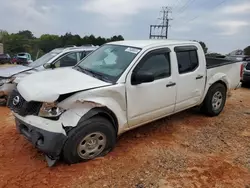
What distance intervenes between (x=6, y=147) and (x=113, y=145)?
1.80 metres

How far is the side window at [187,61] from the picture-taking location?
4977 mm

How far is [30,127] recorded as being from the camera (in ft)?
11.8

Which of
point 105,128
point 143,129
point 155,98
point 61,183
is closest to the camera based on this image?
point 61,183

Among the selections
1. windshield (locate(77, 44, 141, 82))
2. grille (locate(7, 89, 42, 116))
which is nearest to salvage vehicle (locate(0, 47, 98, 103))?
windshield (locate(77, 44, 141, 82))

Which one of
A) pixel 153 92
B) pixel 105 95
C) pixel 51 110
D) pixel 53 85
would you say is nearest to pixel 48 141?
pixel 51 110

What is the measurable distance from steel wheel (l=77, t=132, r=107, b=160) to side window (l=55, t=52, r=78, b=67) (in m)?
4.12

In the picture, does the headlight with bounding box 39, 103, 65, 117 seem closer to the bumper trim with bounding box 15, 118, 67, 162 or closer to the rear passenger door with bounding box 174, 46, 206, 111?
the bumper trim with bounding box 15, 118, 67, 162

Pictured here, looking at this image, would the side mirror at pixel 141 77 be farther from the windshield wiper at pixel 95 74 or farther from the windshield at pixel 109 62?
the windshield wiper at pixel 95 74

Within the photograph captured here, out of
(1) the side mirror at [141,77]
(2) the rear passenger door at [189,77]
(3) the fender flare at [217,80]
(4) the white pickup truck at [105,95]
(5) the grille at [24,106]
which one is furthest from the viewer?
(3) the fender flare at [217,80]

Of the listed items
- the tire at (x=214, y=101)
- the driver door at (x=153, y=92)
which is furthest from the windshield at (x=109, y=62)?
the tire at (x=214, y=101)

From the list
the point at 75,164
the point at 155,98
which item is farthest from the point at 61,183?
the point at 155,98

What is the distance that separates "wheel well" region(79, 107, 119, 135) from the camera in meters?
3.64

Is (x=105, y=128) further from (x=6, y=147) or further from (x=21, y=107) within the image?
(x=6, y=147)

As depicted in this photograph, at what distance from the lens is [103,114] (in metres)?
3.86
